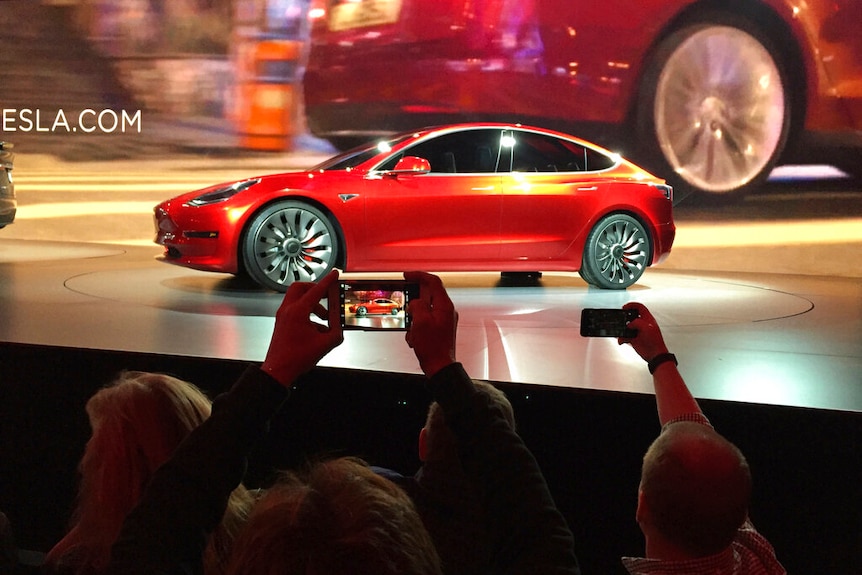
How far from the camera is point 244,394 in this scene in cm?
124

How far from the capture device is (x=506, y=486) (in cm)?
122

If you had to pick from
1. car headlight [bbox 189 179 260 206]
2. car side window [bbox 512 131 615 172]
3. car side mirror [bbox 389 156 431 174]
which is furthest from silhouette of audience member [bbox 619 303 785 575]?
car side window [bbox 512 131 615 172]

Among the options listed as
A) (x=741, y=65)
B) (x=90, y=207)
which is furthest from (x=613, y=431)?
(x=90, y=207)

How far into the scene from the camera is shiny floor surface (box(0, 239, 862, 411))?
116 inches

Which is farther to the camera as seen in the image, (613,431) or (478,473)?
(613,431)

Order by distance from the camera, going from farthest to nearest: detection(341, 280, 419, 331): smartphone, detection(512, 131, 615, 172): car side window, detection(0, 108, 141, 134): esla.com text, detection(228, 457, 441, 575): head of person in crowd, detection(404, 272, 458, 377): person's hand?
detection(0, 108, 141, 134): esla.com text, detection(512, 131, 615, 172): car side window, detection(341, 280, 419, 331): smartphone, detection(404, 272, 458, 377): person's hand, detection(228, 457, 441, 575): head of person in crowd

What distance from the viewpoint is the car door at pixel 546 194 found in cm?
539

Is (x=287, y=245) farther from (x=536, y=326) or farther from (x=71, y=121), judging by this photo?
(x=71, y=121)

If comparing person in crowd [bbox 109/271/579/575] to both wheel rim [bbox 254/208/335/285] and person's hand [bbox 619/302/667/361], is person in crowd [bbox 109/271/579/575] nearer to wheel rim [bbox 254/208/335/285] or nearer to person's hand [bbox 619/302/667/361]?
person's hand [bbox 619/302/667/361]

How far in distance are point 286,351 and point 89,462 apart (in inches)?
19.1

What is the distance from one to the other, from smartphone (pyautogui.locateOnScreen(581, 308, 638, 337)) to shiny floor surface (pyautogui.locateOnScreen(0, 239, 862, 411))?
97 centimetres

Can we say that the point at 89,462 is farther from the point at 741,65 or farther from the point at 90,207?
the point at 90,207

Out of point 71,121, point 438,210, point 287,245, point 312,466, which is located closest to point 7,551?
point 312,466

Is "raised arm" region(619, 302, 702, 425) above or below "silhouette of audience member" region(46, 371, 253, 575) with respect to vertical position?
above
